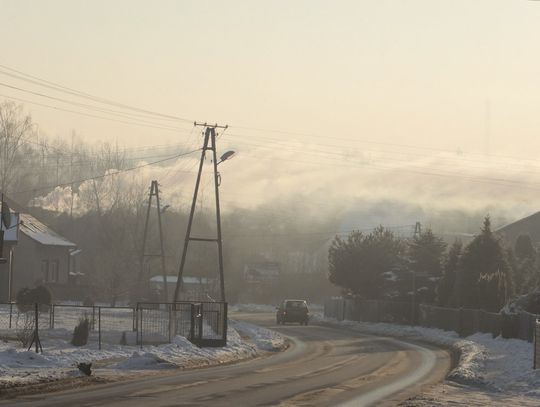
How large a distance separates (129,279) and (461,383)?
236 ft

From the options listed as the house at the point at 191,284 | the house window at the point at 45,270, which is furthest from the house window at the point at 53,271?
the house at the point at 191,284

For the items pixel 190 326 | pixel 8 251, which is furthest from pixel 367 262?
pixel 190 326

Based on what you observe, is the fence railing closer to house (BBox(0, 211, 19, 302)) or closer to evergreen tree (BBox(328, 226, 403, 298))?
house (BBox(0, 211, 19, 302))

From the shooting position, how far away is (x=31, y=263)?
78.5 meters

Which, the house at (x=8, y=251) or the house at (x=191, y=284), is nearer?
the house at (x=8, y=251)

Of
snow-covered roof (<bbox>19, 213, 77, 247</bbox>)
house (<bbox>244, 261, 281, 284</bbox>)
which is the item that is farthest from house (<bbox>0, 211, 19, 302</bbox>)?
house (<bbox>244, 261, 281, 284</bbox>)

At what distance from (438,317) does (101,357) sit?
3427 cm

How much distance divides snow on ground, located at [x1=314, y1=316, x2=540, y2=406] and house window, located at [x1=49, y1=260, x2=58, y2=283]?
42266 mm

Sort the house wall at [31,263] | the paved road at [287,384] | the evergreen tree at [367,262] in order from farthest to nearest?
the house wall at [31,263], the evergreen tree at [367,262], the paved road at [287,384]

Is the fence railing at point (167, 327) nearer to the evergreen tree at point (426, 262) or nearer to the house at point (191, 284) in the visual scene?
the evergreen tree at point (426, 262)

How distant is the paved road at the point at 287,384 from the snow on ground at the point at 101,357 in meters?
1.22

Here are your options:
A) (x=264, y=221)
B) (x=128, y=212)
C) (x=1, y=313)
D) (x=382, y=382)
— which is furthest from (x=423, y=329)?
(x=264, y=221)

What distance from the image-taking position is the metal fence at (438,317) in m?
43.5

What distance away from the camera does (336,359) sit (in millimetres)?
33688
